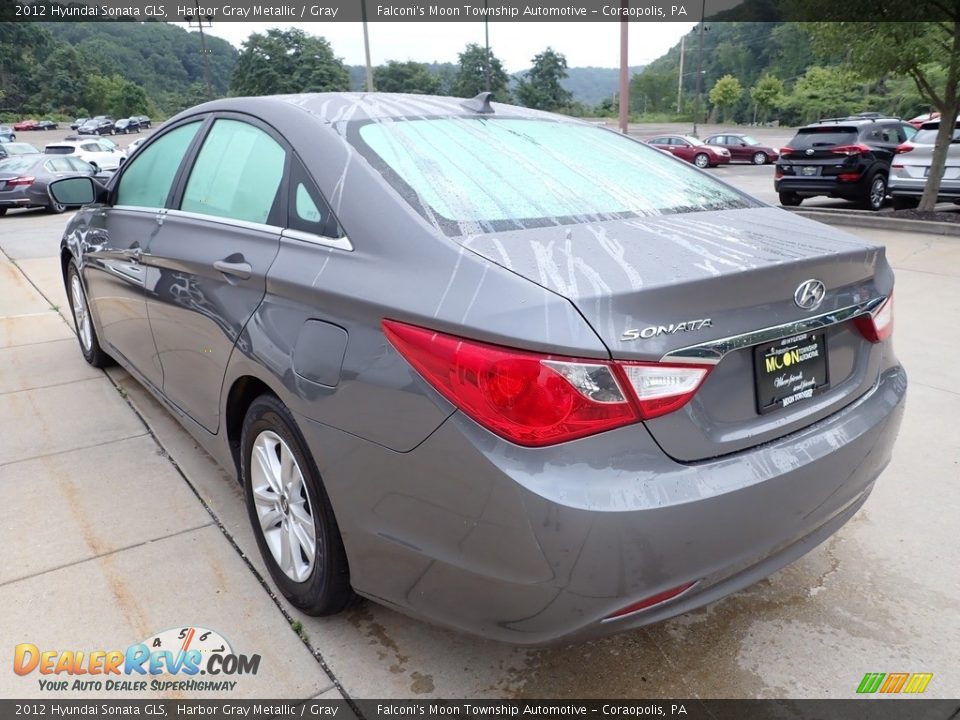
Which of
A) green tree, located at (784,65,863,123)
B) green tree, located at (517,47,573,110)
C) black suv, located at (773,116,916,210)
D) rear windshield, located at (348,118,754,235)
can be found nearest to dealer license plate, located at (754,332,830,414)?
rear windshield, located at (348,118,754,235)

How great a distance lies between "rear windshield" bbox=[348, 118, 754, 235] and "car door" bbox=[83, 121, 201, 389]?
126 centimetres

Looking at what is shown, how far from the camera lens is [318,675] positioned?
6.96ft

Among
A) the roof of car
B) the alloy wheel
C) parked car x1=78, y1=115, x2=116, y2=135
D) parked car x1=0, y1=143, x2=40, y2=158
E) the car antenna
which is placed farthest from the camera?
parked car x1=78, y1=115, x2=116, y2=135

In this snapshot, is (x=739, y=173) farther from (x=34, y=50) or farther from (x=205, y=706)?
(x=34, y=50)

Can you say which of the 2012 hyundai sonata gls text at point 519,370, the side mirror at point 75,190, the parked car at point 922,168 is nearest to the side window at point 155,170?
the side mirror at point 75,190

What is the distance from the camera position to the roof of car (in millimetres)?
2445

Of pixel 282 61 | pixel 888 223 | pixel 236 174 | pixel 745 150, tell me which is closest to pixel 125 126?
pixel 282 61

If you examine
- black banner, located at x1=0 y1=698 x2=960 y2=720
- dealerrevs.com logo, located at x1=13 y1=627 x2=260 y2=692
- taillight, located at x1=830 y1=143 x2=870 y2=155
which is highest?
taillight, located at x1=830 y1=143 x2=870 y2=155

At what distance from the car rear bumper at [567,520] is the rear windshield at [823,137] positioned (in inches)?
479

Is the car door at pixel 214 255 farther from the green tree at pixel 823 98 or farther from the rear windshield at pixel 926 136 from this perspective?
the green tree at pixel 823 98

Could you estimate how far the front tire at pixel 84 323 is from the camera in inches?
179

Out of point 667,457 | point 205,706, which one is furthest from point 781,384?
point 205,706

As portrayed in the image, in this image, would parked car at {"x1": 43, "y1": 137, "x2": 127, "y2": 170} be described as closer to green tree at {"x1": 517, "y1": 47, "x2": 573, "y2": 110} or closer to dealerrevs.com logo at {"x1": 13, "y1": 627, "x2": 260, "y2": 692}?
dealerrevs.com logo at {"x1": 13, "y1": 627, "x2": 260, "y2": 692}

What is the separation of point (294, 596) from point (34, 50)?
4770 inches
